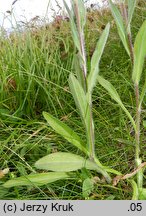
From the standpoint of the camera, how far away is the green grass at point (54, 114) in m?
1.18

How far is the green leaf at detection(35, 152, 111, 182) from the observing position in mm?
1006

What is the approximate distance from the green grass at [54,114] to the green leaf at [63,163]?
5 centimetres

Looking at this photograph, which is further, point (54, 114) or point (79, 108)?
point (54, 114)

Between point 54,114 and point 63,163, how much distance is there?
652 millimetres

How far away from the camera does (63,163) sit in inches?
40.4

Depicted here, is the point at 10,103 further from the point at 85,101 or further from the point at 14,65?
the point at 85,101

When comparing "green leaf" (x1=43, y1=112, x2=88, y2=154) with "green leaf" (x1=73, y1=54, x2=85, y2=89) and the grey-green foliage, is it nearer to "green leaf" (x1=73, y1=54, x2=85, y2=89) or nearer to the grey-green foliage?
the grey-green foliage

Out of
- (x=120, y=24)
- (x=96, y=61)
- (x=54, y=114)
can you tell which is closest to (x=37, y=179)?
(x=96, y=61)

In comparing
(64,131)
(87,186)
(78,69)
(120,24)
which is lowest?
(87,186)

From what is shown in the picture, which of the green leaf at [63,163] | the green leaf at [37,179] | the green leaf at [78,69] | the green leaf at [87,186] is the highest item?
the green leaf at [78,69]

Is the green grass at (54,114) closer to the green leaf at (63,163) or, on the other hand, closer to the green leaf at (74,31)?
the green leaf at (63,163)

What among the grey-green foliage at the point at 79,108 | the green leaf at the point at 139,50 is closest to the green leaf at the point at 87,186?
the grey-green foliage at the point at 79,108

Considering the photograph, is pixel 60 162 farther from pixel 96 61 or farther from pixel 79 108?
pixel 96 61

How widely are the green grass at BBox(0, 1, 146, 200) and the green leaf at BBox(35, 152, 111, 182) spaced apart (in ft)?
0.16
